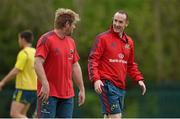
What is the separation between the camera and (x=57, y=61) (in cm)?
1016

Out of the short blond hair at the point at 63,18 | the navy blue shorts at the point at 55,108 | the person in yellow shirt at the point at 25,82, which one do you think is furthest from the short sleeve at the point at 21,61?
the short blond hair at the point at 63,18

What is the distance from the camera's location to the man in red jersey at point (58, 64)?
1005 cm

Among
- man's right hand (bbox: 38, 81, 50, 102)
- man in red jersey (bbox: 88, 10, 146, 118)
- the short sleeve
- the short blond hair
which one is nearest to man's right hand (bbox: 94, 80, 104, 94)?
man in red jersey (bbox: 88, 10, 146, 118)

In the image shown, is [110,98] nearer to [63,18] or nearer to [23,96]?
[63,18]

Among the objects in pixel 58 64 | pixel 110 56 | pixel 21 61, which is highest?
pixel 21 61

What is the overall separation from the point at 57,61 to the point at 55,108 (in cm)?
69

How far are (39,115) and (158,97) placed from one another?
1560 centimetres

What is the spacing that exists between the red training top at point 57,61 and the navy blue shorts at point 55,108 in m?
0.09

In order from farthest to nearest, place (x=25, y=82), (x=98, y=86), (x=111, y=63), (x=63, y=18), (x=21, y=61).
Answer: (x=25, y=82) → (x=21, y=61) → (x=111, y=63) → (x=98, y=86) → (x=63, y=18)

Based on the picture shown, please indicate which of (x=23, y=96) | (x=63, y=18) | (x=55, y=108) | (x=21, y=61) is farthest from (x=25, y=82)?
→ (x=63, y=18)

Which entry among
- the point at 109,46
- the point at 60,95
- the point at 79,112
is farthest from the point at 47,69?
the point at 79,112

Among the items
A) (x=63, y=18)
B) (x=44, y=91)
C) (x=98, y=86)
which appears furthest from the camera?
(x=98, y=86)

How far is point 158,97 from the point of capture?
25500mm

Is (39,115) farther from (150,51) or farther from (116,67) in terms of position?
(150,51)
